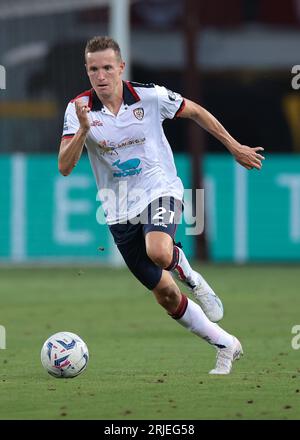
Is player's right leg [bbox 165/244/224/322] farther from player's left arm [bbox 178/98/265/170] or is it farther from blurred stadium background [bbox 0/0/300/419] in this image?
player's left arm [bbox 178/98/265/170]

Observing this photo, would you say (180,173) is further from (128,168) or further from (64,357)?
(64,357)

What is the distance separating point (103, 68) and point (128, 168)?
2.56 feet

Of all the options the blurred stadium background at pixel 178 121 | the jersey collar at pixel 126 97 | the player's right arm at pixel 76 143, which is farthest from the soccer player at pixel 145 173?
the blurred stadium background at pixel 178 121

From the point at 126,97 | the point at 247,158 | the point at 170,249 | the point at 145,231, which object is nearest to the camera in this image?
the point at 170,249

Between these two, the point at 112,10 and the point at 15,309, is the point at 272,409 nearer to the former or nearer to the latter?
the point at 15,309

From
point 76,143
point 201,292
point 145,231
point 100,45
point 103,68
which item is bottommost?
point 201,292

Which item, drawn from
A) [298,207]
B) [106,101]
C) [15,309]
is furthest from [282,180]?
[106,101]

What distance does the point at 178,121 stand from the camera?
25.3m

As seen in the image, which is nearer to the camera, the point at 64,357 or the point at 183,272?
the point at 64,357

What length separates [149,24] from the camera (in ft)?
85.7

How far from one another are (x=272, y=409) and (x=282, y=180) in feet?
48.2

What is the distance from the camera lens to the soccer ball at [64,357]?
9.50 m

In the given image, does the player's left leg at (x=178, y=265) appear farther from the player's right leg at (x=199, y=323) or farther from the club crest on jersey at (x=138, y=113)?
the club crest on jersey at (x=138, y=113)

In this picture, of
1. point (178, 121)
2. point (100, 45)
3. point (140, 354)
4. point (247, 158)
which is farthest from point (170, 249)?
point (178, 121)
